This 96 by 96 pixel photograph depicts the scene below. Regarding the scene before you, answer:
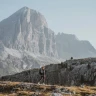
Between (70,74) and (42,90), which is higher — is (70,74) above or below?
above

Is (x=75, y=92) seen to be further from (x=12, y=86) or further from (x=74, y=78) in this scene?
(x=74, y=78)

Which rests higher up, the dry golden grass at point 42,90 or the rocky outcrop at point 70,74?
the rocky outcrop at point 70,74

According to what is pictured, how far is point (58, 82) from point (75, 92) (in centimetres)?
6035

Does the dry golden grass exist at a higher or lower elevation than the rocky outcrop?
lower

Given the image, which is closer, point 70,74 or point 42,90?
point 42,90

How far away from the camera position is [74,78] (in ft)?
283

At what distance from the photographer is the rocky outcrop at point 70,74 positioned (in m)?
82.5

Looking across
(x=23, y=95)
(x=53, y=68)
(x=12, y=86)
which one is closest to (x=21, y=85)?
(x=12, y=86)

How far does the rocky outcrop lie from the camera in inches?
3248

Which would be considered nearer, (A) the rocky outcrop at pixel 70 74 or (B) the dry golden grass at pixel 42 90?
(B) the dry golden grass at pixel 42 90

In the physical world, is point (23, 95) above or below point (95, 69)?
below

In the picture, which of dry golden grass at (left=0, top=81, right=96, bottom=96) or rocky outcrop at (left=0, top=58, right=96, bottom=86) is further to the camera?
rocky outcrop at (left=0, top=58, right=96, bottom=86)

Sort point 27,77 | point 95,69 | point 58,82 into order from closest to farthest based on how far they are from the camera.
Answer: point 95,69
point 58,82
point 27,77

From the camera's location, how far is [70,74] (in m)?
88.6
